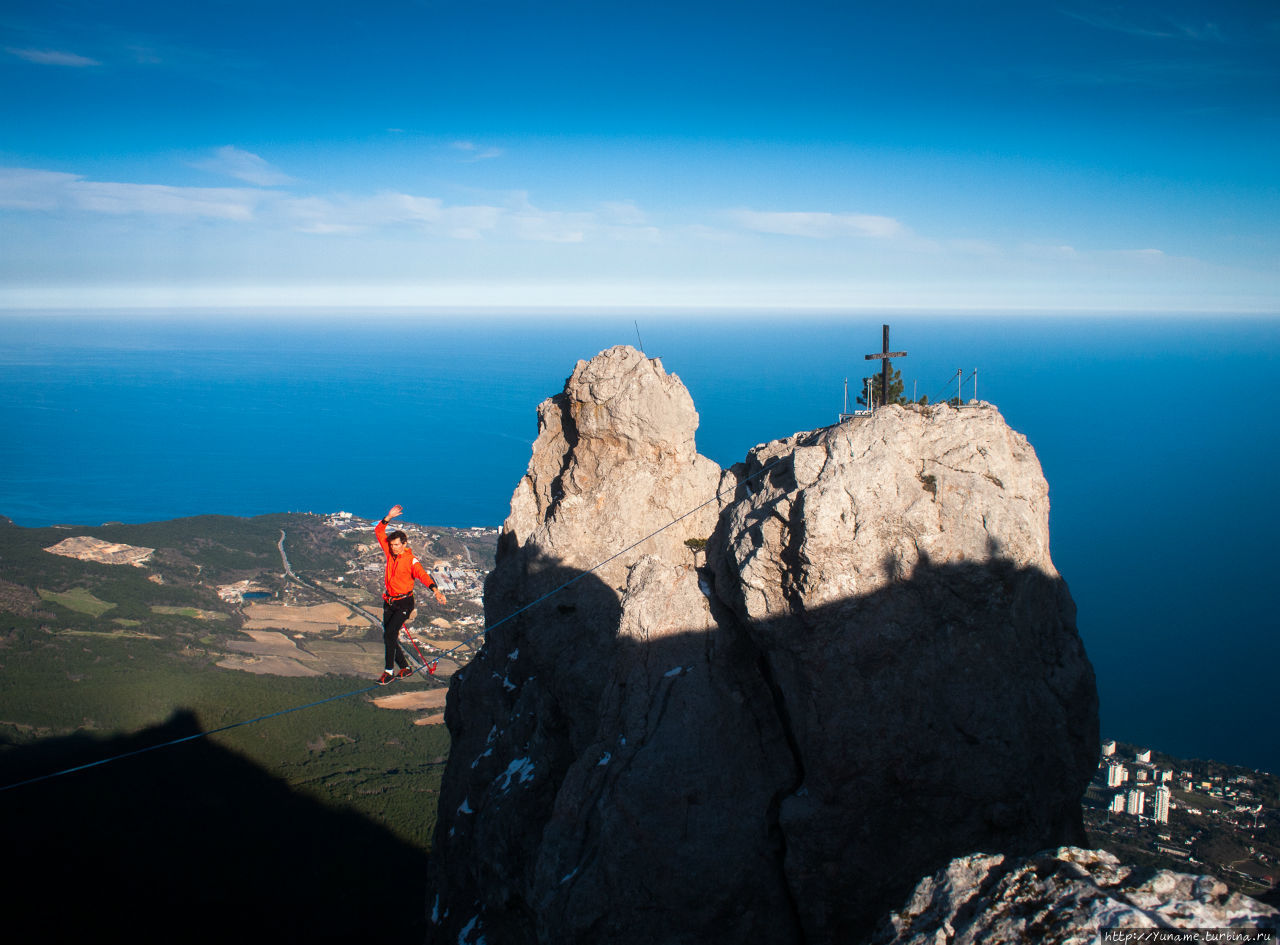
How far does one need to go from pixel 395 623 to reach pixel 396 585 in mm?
1027

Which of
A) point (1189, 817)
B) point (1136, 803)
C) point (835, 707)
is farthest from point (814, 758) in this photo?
point (1189, 817)

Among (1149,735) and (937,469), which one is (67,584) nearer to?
(937,469)

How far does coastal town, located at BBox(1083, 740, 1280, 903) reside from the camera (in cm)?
3061

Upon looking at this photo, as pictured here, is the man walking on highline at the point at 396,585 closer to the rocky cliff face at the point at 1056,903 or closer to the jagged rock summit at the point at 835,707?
the jagged rock summit at the point at 835,707

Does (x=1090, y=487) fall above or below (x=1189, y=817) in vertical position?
above

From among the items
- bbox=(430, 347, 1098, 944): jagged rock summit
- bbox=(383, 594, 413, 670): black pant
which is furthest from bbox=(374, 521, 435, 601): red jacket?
bbox=(430, 347, 1098, 944): jagged rock summit

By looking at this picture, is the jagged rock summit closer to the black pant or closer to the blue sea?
the black pant

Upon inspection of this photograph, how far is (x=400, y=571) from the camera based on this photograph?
1413 cm

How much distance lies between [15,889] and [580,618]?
3899cm

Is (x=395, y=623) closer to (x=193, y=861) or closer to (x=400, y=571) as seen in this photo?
(x=400, y=571)

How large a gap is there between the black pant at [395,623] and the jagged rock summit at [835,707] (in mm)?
5158

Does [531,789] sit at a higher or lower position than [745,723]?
lower

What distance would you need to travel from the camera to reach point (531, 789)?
14.9 meters

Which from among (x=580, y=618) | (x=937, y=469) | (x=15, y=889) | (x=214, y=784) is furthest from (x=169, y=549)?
(x=937, y=469)
